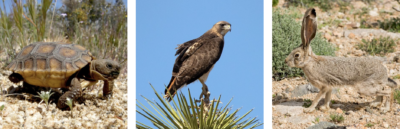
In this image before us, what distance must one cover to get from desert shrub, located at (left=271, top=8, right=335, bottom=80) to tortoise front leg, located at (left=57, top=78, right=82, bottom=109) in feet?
9.12

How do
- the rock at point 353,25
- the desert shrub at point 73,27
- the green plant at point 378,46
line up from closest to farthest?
the green plant at point 378,46 → the desert shrub at point 73,27 → the rock at point 353,25

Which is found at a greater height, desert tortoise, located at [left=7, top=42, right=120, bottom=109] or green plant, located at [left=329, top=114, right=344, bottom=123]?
desert tortoise, located at [left=7, top=42, right=120, bottom=109]

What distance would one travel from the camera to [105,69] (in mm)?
4797

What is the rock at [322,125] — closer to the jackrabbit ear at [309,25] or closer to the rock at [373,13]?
the jackrabbit ear at [309,25]

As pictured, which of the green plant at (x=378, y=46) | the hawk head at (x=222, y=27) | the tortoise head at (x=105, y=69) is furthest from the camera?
the green plant at (x=378, y=46)

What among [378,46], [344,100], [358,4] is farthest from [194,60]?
[358,4]

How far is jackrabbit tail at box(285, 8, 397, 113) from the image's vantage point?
4629 millimetres

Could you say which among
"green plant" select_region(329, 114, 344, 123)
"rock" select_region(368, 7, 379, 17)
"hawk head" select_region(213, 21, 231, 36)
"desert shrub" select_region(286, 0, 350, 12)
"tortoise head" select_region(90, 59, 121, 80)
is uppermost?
"desert shrub" select_region(286, 0, 350, 12)

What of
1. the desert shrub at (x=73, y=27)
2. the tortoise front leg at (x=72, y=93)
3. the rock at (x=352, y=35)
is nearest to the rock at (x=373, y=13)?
the rock at (x=352, y=35)

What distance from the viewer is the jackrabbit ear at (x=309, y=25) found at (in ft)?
14.1

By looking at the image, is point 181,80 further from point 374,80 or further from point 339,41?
point 339,41

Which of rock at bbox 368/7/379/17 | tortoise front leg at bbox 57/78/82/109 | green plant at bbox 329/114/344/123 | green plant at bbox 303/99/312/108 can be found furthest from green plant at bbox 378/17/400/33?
tortoise front leg at bbox 57/78/82/109

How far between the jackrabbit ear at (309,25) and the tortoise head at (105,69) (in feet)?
7.70

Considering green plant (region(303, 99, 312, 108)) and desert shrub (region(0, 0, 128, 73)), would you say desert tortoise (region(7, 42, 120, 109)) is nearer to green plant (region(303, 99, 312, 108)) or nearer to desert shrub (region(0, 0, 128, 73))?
desert shrub (region(0, 0, 128, 73))
